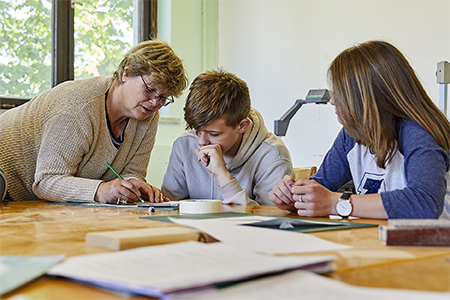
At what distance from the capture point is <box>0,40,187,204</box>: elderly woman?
1626 millimetres

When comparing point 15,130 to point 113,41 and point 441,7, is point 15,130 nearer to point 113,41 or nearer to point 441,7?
A: point 113,41

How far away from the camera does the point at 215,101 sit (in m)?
1.76

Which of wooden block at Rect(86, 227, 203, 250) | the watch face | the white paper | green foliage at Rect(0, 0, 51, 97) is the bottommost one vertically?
the watch face

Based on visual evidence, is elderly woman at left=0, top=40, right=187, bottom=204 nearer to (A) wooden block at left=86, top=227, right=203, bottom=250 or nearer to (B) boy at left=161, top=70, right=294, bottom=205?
(B) boy at left=161, top=70, right=294, bottom=205

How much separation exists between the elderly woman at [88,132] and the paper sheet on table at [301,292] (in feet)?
3.80

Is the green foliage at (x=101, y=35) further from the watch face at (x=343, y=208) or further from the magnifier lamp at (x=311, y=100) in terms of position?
the watch face at (x=343, y=208)

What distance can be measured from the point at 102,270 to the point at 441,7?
118 inches

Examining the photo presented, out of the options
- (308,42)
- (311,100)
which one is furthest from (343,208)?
(308,42)

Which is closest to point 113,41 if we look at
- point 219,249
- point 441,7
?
point 441,7

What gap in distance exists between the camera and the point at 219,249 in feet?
1.97

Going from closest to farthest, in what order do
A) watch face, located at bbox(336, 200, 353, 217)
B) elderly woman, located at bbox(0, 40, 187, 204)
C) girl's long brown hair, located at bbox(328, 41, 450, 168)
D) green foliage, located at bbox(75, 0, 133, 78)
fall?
watch face, located at bbox(336, 200, 353, 217)
girl's long brown hair, located at bbox(328, 41, 450, 168)
elderly woman, located at bbox(0, 40, 187, 204)
green foliage, located at bbox(75, 0, 133, 78)

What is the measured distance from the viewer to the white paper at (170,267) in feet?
1.39

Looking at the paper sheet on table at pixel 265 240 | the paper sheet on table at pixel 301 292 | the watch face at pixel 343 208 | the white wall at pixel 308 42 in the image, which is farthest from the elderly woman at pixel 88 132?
the white wall at pixel 308 42

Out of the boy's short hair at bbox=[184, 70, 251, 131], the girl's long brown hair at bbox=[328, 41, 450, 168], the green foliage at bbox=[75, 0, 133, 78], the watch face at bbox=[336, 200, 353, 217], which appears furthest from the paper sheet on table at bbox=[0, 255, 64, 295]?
the green foliage at bbox=[75, 0, 133, 78]
